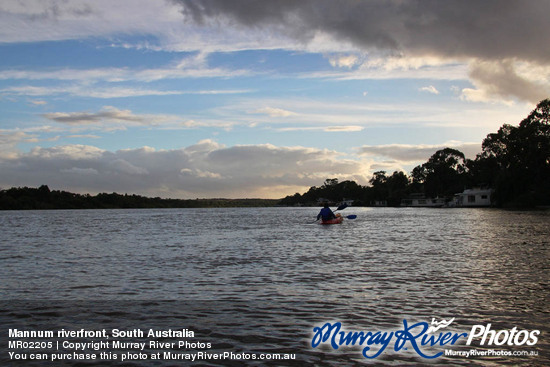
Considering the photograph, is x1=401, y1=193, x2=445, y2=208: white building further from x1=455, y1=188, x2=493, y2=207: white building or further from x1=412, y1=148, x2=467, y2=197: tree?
x1=455, y1=188, x2=493, y2=207: white building

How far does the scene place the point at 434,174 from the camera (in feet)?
548

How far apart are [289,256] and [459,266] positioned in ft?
25.0

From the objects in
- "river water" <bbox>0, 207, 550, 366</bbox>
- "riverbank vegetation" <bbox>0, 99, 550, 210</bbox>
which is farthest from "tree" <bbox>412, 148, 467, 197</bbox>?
"river water" <bbox>0, 207, 550, 366</bbox>

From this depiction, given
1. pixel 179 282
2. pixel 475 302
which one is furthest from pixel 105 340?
pixel 475 302

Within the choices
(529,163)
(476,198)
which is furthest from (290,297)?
(476,198)
